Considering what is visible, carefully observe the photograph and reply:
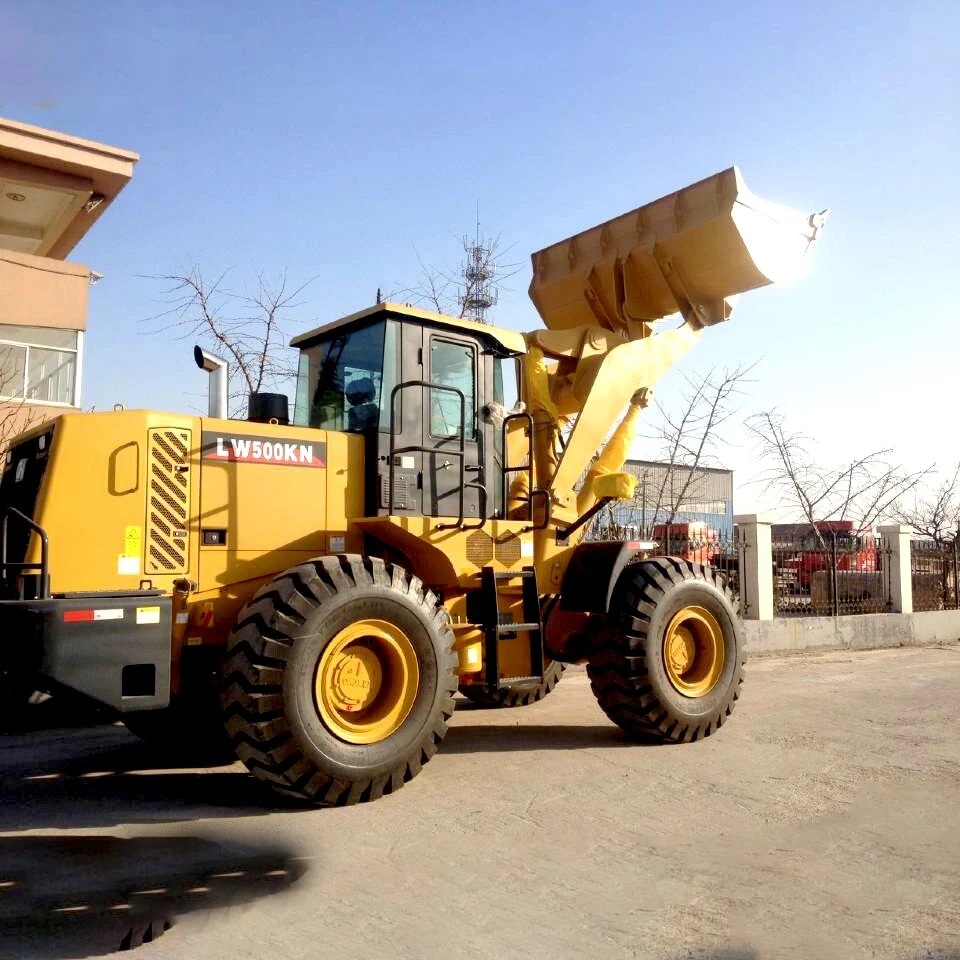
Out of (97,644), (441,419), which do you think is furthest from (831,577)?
(97,644)

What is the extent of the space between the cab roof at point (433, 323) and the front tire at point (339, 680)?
203 centimetres

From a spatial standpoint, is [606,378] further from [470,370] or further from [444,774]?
[444,774]

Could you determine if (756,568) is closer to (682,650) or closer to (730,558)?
(730,558)

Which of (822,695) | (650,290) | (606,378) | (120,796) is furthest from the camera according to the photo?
(822,695)

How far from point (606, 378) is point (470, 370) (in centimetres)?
147

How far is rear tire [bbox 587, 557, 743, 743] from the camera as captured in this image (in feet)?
24.0

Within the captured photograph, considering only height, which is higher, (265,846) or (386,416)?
(386,416)

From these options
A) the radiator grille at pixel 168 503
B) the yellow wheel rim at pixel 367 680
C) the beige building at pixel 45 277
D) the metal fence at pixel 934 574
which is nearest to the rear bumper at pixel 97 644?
the radiator grille at pixel 168 503

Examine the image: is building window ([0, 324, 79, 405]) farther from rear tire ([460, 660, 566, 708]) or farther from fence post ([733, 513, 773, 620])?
fence post ([733, 513, 773, 620])

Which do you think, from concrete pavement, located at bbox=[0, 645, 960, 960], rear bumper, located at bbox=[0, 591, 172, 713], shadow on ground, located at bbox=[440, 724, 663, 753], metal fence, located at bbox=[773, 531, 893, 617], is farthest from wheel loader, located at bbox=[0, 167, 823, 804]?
metal fence, located at bbox=[773, 531, 893, 617]

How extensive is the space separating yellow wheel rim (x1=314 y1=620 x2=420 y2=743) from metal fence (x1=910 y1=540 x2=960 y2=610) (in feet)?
46.4

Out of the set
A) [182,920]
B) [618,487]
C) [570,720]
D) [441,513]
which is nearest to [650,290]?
[618,487]

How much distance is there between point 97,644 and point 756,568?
1150cm

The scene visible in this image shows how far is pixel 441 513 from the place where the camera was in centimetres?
713
